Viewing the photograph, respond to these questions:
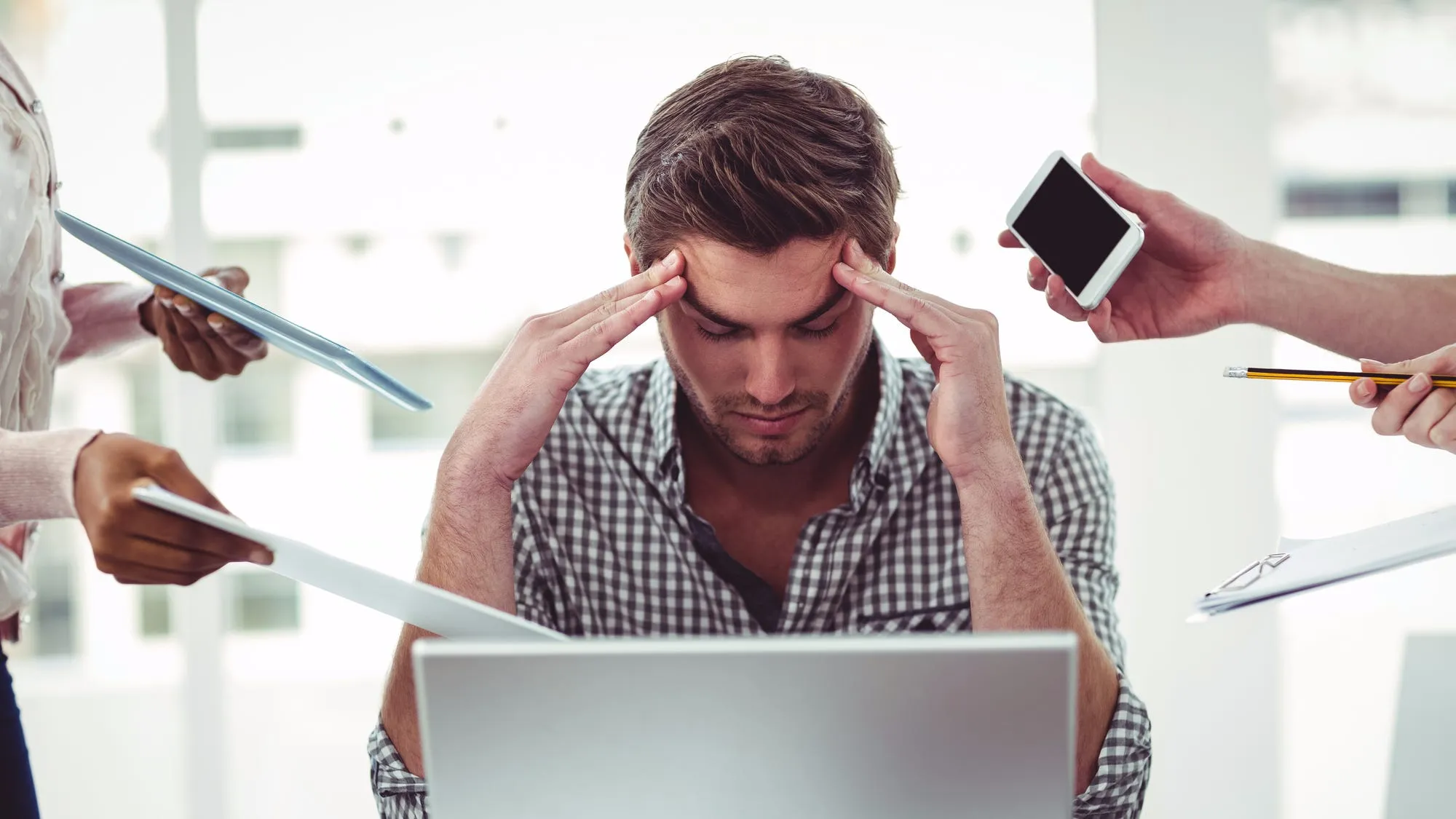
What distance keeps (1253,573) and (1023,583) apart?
0.91 feet

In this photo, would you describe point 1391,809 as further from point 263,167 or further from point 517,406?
point 263,167

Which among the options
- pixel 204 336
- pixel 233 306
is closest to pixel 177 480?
pixel 233 306

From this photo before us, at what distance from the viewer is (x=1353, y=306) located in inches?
53.9

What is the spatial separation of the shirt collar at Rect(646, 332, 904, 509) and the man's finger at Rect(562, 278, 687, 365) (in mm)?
257

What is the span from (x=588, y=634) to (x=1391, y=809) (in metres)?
0.98

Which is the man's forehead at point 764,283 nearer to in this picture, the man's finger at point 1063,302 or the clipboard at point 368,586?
the man's finger at point 1063,302

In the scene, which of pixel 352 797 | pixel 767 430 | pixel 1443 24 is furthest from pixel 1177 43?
pixel 352 797

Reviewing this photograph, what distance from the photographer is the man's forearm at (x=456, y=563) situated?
1.21 meters

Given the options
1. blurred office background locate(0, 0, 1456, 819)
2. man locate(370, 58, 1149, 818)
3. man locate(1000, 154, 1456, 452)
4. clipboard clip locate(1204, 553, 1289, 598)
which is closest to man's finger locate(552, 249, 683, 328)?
man locate(370, 58, 1149, 818)

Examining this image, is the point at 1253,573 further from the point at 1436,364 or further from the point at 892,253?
the point at 892,253

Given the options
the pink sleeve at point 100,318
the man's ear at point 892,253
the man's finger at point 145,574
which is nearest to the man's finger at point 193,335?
the pink sleeve at point 100,318

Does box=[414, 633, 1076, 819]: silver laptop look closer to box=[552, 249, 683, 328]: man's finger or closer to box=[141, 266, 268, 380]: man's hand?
box=[552, 249, 683, 328]: man's finger

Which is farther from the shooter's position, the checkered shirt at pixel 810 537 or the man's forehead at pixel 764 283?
the checkered shirt at pixel 810 537

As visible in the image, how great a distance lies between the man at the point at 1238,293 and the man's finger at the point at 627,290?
494 mm
